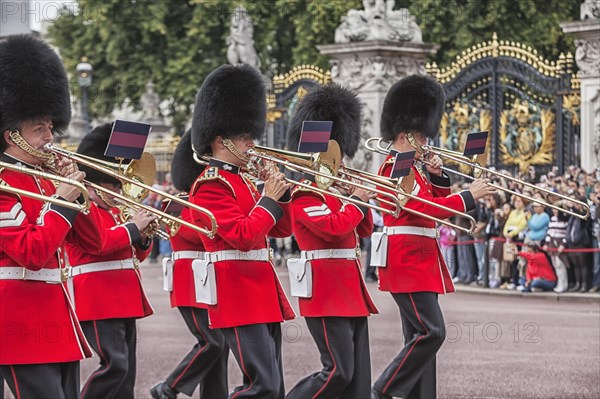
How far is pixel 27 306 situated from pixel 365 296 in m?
2.13

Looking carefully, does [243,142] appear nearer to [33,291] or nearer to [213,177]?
[213,177]

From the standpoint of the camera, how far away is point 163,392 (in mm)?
7895

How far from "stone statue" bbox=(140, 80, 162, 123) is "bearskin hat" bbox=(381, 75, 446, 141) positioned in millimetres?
20380

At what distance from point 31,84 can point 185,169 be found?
2.71 m

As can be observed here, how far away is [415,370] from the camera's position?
736 centimetres

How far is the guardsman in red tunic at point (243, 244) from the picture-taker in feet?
20.5

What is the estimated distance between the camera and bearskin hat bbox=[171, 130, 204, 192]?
27.6ft

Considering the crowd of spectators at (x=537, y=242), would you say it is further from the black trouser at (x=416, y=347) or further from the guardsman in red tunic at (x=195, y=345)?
the black trouser at (x=416, y=347)

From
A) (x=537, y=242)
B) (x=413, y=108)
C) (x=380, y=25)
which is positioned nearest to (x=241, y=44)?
(x=380, y=25)

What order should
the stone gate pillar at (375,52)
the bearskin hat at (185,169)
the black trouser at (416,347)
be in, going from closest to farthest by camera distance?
1. the black trouser at (416,347)
2. the bearskin hat at (185,169)
3. the stone gate pillar at (375,52)

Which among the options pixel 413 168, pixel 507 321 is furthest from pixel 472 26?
pixel 413 168

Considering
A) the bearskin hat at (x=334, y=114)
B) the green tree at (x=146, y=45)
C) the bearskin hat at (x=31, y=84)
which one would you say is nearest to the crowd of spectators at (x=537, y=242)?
the bearskin hat at (x=334, y=114)

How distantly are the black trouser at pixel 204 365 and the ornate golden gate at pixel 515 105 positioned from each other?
10175 millimetres

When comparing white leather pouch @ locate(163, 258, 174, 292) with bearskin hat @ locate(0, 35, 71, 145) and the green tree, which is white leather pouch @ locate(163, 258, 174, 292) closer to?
bearskin hat @ locate(0, 35, 71, 145)
